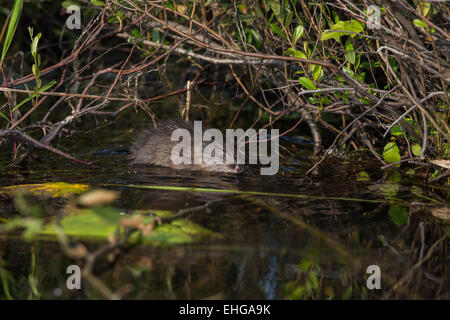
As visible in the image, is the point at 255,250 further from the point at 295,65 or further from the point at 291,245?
the point at 295,65

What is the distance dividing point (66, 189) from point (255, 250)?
1975 millimetres

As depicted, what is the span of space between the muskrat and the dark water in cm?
54

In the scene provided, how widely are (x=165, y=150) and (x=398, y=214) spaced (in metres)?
2.74

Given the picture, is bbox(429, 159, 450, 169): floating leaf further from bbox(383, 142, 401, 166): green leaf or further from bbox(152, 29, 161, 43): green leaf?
bbox(152, 29, 161, 43): green leaf

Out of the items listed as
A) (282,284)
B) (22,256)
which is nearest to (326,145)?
(282,284)

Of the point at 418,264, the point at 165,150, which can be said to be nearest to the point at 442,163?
the point at 418,264

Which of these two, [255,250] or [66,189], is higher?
[66,189]

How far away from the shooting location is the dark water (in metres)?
3.12

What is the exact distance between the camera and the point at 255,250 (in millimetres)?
3535

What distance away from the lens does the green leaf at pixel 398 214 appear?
13.5 ft

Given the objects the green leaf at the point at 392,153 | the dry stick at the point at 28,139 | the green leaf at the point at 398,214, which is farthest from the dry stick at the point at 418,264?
the dry stick at the point at 28,139

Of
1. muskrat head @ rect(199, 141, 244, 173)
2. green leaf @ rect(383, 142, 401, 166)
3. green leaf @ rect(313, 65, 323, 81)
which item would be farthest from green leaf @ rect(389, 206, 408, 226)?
muskrat head @ rect(199, 141, 244, 173)

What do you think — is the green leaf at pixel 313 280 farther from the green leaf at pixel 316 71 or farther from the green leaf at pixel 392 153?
the green leaf at pixel 392 153

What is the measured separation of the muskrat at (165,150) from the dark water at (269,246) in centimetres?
54
